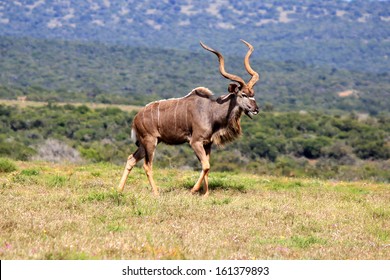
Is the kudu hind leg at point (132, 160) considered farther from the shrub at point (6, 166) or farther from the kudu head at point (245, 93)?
the shrub at point (6, 166)

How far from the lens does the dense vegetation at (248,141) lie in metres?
36.3

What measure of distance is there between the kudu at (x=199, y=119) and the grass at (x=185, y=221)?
3.20 feet

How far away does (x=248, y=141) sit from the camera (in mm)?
51500

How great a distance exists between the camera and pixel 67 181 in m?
15.4

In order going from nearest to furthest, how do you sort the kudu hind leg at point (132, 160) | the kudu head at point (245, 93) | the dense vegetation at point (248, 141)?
the kudu head at point (245, 93)
the kudu hind leg at point (132, 160)
the dense vegetation at point (248, 141)

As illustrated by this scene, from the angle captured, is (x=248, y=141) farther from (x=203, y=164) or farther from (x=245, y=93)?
(x=203, y=164)

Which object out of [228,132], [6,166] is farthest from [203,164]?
[6,166]

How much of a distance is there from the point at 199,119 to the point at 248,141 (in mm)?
36989

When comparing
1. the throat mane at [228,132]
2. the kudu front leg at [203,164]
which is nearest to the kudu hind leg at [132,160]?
the kudu front leg at [203,164]

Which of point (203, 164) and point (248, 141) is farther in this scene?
point (248, 141)

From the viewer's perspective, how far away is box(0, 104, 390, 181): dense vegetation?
36281mm

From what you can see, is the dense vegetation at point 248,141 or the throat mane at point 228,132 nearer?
the throat mane at point 228,132

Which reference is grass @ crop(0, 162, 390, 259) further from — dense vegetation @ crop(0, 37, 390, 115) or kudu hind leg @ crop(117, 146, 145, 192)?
dense vegetation @ crop(0, 37, 390, 115)
